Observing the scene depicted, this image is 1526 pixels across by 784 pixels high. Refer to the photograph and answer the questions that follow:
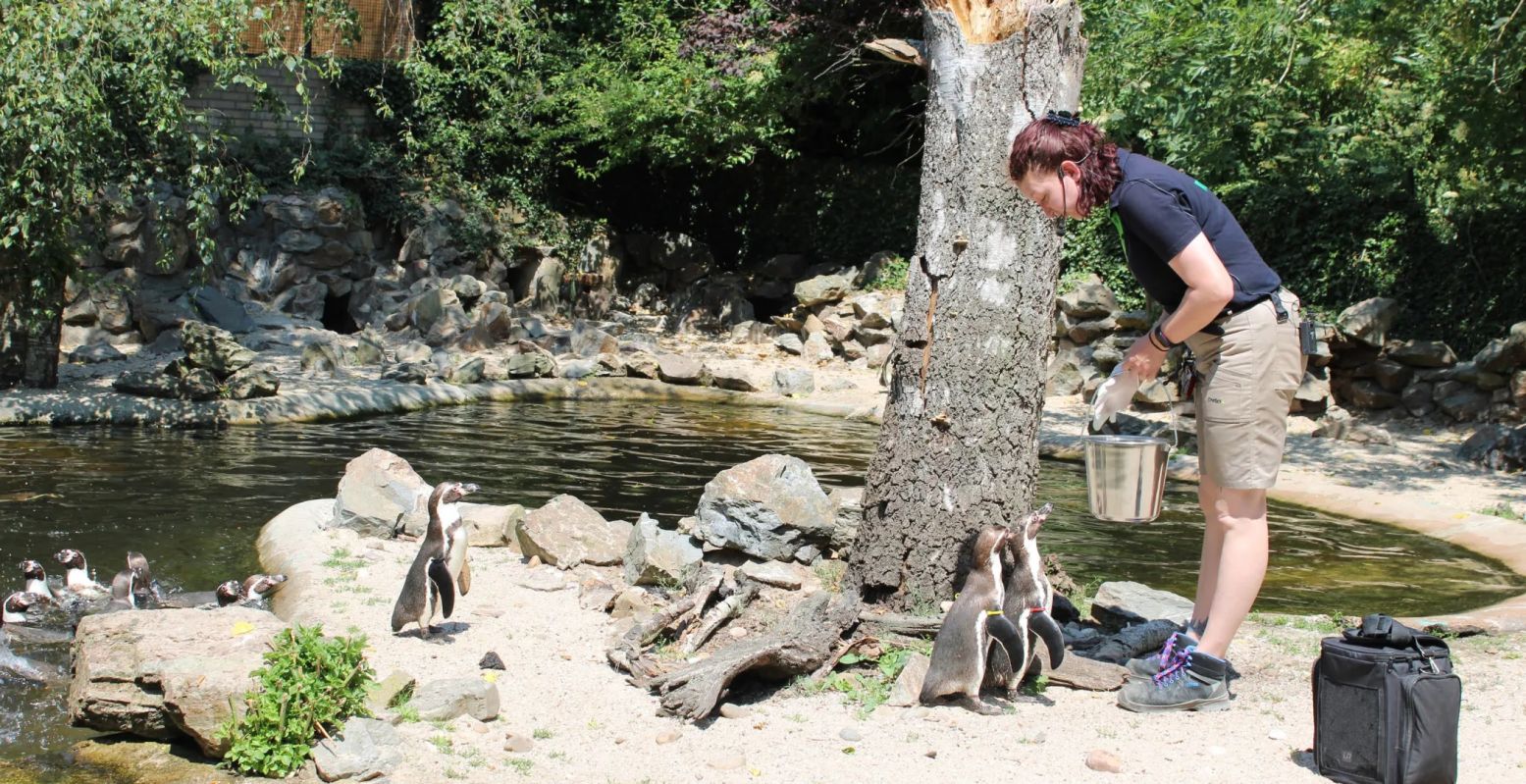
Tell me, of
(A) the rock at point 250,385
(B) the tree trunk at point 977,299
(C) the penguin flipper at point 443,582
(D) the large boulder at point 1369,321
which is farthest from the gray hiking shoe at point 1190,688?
(A) the rock at point 250,385

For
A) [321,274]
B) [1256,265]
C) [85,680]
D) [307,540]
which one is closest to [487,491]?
[307,540]

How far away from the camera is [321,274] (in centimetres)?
1909

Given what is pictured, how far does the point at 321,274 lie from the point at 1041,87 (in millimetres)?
15903

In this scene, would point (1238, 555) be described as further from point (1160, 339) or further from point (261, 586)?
point (261, 586)

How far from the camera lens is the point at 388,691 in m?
4.42

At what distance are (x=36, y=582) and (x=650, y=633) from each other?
3180 millimetres

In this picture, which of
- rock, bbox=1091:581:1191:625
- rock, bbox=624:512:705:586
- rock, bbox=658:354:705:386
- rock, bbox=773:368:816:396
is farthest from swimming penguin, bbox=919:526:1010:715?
rock, bbox=658:354:705:386

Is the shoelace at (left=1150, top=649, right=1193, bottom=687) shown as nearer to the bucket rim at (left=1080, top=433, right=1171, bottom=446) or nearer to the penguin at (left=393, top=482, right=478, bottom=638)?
the bucket rim at (left=1080, top=433, right=1171, bottom=446)

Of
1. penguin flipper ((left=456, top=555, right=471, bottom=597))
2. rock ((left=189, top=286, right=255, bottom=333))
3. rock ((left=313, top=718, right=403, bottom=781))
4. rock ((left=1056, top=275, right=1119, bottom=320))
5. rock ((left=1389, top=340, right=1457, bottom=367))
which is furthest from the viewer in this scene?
rock ((left=189, top=286, right=255, bottom=333))

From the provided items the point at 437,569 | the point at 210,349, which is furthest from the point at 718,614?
the point at 210,349

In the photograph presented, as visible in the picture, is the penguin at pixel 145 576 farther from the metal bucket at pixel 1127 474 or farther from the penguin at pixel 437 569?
the metal bucket at pixel 1127 474

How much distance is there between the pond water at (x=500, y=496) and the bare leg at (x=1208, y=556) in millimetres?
2140

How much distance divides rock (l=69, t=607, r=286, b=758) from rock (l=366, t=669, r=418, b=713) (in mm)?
391

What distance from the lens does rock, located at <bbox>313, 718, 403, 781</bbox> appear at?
3885 mm
